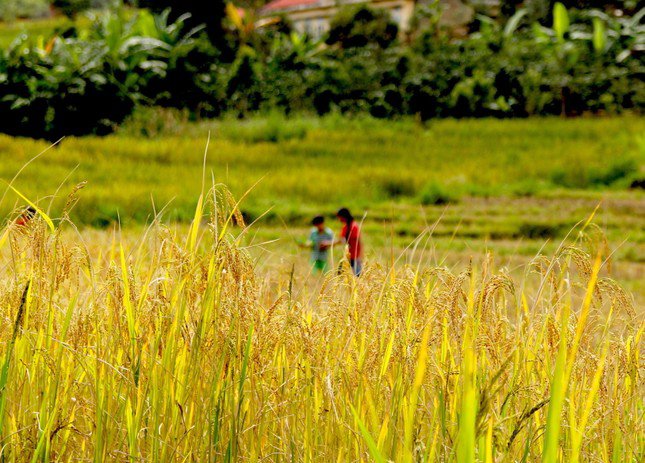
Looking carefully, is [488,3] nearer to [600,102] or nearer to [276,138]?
[600,102]

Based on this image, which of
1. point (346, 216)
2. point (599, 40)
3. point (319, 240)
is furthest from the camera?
point (599, 40)

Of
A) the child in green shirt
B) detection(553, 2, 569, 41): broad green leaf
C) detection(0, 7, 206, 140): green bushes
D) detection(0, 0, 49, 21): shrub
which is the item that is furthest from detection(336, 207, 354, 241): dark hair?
detection(0, 0, 49, 21): shrub

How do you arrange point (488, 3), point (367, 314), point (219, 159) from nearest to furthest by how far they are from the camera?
point (367, 314) < point (219, 159) < point (488, 3)

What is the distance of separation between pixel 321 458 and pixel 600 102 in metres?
13.7

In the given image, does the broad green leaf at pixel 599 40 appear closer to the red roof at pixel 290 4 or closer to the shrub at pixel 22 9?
the red roof at pixel 290 4

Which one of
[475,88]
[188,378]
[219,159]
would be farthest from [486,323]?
[475,88]

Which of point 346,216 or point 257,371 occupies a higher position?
point 257,371

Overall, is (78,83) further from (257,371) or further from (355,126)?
(257,371)

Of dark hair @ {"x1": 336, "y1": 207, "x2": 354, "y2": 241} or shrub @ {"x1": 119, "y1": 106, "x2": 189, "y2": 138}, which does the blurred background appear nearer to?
shrub @ {"x1": 119, "y1": 106, "x2": 189, "y2": 138}

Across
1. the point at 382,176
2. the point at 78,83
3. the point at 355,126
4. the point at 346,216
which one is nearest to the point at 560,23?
the point at 355,126

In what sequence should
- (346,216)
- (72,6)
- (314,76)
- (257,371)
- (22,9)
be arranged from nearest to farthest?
(257,371) → (346,216) → (314,76) → (72,6) → (22,9)

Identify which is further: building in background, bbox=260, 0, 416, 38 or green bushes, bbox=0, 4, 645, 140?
building in background, bbox=260, 0, 416, 38

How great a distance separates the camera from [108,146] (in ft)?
36.8

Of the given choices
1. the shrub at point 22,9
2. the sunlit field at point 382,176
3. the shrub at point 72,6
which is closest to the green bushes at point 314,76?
the sunlit field at point 382,176
